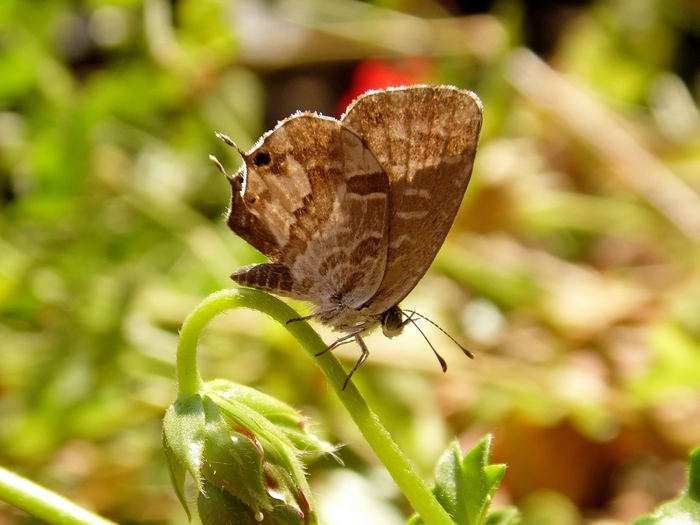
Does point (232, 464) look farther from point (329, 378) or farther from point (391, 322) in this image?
point (391, 322)

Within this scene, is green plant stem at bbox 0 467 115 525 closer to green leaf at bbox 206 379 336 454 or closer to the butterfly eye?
green leaf at bbox 206 379 336 454

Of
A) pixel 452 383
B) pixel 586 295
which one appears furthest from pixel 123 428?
pixel 586 295

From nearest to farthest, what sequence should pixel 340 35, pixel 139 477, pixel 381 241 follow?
pixel 381 241
pixel 139 477
pixel 340 35

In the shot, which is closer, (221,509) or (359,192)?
(221,509)

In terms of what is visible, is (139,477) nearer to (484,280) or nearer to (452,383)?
(452,383)

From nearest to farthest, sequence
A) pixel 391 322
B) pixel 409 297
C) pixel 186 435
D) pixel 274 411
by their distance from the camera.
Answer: pixel 186 435 < pixel 274 411 < pixel 391 322 < pixel 409 297

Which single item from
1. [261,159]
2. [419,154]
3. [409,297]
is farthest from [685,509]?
[409,297]

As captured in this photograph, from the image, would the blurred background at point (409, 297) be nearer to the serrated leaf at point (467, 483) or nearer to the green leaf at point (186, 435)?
the serrated leaf at point (467, 483)
